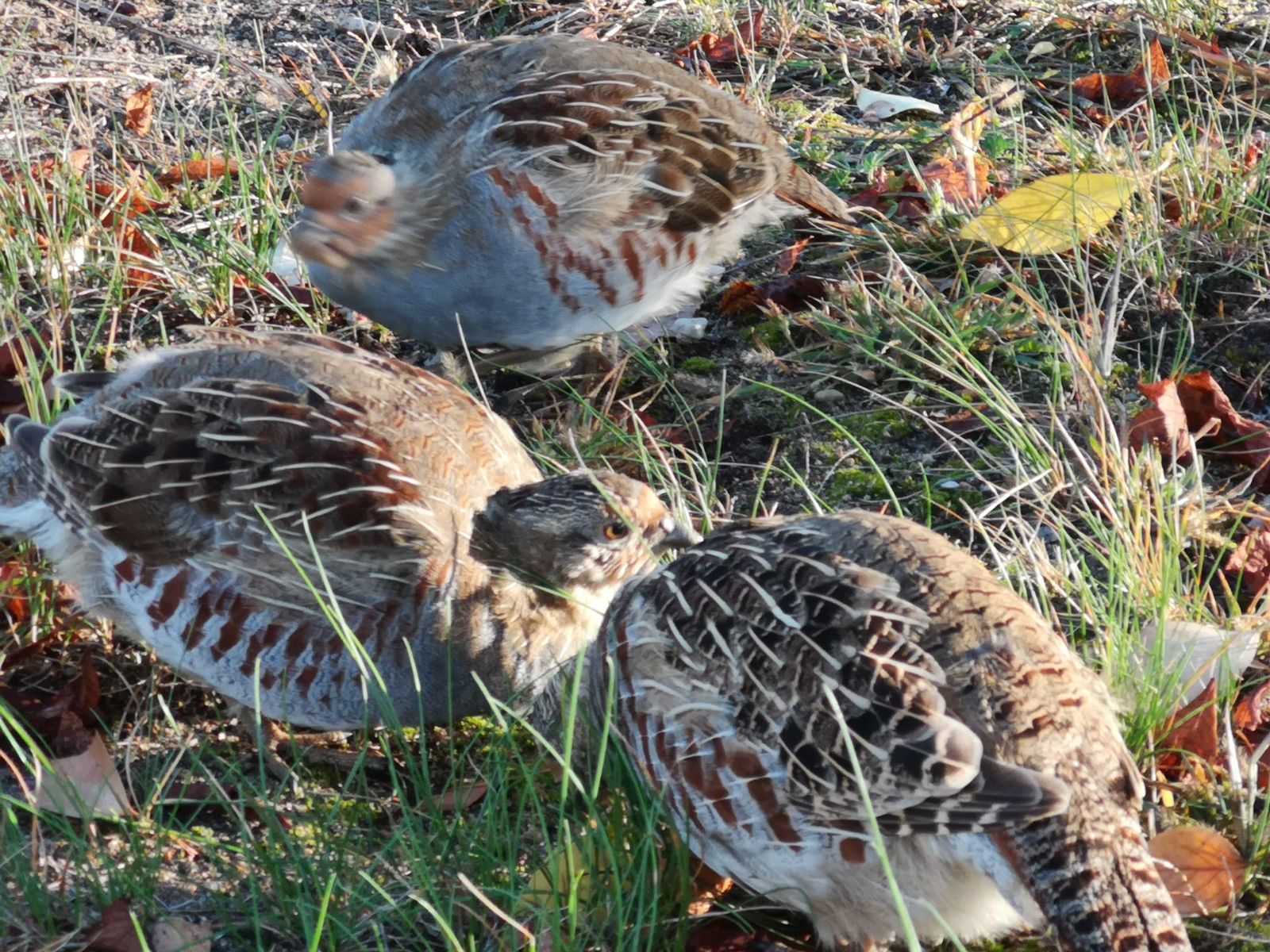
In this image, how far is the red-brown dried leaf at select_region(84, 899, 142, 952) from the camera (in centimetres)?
269

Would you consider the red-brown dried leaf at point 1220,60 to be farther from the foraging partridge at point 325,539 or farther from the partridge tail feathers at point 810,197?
the foraging partridge at point 325,539

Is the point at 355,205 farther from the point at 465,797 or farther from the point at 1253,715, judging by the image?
the point at 1253,715

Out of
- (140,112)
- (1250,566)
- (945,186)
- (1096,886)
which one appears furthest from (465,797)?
(140,112)

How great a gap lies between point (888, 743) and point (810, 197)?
3018mm

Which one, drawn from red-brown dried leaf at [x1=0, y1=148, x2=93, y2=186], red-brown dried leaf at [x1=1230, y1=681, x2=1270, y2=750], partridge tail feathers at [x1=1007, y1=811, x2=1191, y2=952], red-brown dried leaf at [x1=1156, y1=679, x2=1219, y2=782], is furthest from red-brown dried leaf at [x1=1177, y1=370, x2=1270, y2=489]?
red-brown dried leaf at [x1=0, y1=148, x2=93, y2=186]

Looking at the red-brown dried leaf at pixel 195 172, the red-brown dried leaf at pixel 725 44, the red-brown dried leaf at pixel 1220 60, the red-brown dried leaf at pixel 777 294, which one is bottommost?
Answer: the red-brown dried leaf at pixel 777 294

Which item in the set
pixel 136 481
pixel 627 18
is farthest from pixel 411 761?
pixel 627 18

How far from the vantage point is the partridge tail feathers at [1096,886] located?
7.41 feet

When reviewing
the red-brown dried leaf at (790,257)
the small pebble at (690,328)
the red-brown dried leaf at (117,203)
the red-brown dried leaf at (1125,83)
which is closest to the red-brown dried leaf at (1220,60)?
the red-brown dried leaf at (1125,83)

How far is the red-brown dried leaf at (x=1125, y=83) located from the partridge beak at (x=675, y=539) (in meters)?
3.11

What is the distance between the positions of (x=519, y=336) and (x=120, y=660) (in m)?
1.71

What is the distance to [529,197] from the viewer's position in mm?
4738

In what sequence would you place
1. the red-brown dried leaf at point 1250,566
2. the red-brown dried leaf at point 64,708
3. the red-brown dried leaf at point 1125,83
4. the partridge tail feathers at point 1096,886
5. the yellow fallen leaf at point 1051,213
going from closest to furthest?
the partridge tail feathers at point 1096,886 < the red-brown dried leaf at point 64,708 < the red-brown dried leaf at point 1250,566 < the yellow fallen leaf at point 1051,213 < the red-brown dried leaf at point 1125,83

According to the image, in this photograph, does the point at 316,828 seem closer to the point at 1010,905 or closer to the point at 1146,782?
the point at 1010,905
